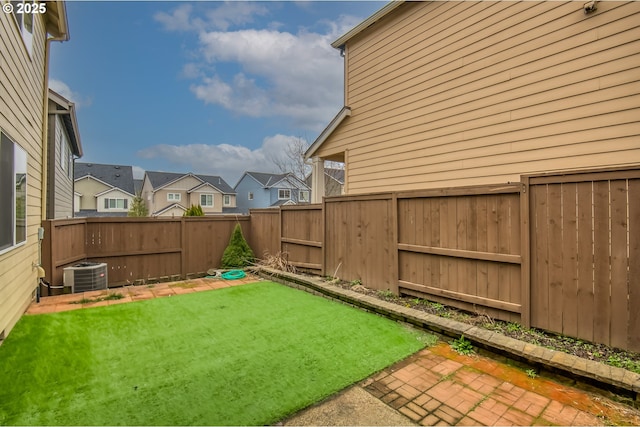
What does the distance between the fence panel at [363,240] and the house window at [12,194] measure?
14.2 feet

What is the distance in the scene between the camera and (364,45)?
715 centimetres

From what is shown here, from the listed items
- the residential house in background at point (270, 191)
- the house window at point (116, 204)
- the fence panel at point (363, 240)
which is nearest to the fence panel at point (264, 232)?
the fence panel at point (363, 240)

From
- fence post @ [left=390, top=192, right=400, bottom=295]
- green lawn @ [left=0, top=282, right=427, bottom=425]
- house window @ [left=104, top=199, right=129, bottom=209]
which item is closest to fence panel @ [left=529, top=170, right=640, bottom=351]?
green lawn @ [left=0, top=282, right=427, bottom=425]

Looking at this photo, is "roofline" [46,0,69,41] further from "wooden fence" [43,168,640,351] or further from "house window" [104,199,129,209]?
"house window" [104,199,129,209]

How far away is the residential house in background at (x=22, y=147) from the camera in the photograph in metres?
3.23

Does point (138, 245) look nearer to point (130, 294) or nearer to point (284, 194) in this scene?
point (130, 294)

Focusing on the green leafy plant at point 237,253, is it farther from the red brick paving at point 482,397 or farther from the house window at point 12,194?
the red brick paving at point 482,397

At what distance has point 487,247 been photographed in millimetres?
3604

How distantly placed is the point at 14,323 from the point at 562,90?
7542mm

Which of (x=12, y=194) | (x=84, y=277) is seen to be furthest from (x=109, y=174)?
(x=12, y=194)

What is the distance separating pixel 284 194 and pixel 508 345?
32.2 meters

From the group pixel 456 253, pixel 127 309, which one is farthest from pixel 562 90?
pixel 127 309

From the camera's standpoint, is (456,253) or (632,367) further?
(456,253)

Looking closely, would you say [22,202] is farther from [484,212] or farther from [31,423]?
[484,212]
